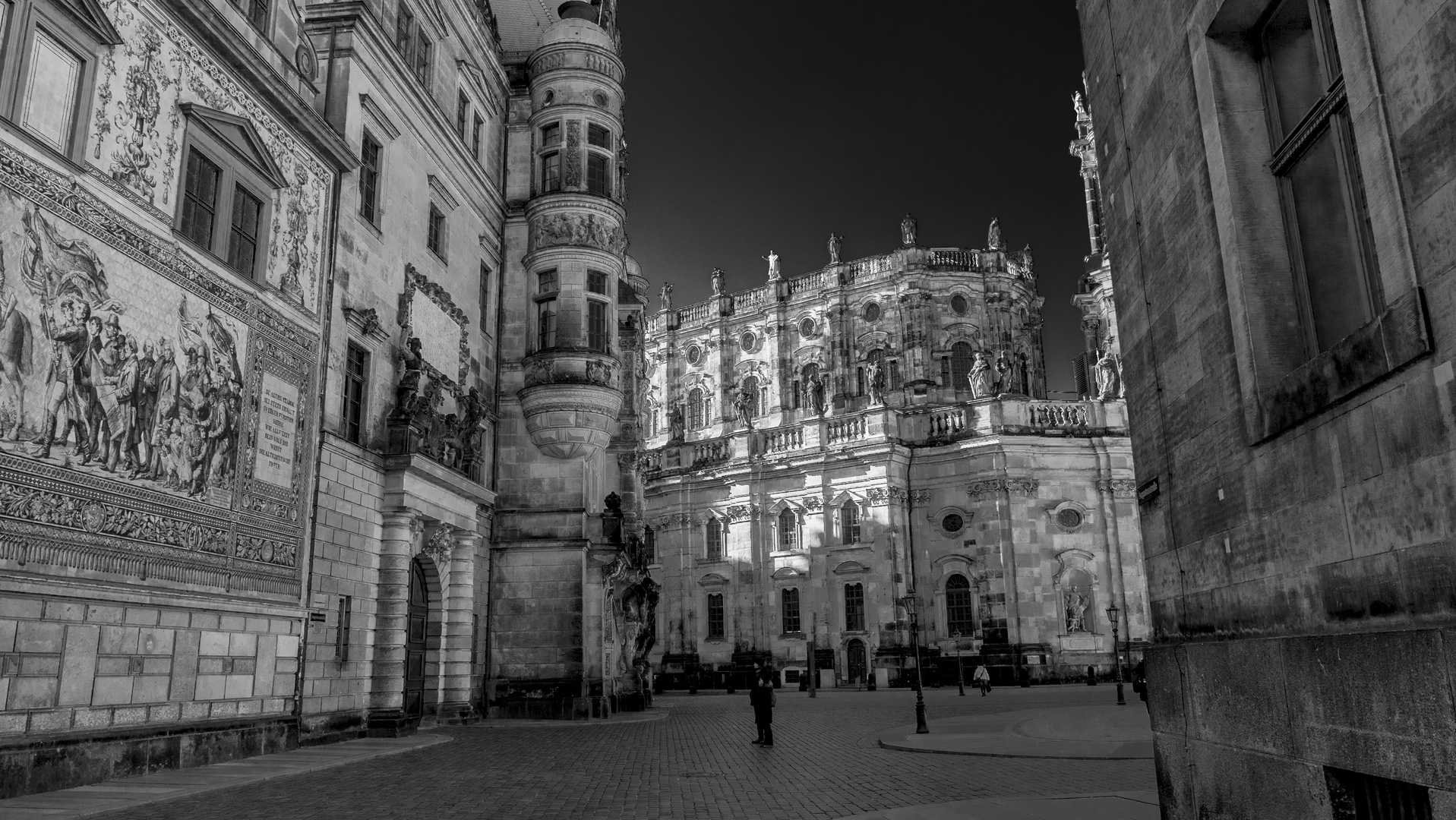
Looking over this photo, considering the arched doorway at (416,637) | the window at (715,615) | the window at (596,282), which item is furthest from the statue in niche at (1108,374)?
the arched doorway at (416,637)

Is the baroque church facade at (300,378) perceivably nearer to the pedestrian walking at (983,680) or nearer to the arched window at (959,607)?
the pedestrian walking at (983,680)

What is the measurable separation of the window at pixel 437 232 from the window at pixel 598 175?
17.7 feet

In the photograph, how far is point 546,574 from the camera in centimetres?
2809

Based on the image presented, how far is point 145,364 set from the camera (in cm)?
1397

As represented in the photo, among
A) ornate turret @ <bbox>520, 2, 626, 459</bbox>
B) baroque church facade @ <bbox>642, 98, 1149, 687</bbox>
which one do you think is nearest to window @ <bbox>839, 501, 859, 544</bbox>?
baroque church facade @ <bbox>642, 98, 1149, 687</bbox>

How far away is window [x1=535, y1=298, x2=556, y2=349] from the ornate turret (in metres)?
0.04

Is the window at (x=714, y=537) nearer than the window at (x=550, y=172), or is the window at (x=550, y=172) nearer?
the window at (x=550, y=172)

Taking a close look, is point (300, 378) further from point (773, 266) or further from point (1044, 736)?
point (773, 266)

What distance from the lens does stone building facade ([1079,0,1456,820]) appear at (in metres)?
4.59

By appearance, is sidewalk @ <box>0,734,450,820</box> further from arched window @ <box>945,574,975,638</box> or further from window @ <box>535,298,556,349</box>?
arched window @ <box>945,574,975,638</box>

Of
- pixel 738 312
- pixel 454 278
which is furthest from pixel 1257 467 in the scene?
pixel 738 312

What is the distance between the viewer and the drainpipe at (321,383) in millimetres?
17719

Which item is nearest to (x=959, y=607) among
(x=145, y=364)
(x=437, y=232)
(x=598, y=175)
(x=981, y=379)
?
(x=981, y=379)

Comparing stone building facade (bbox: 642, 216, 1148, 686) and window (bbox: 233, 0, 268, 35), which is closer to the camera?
window (bbox: 233, 0, 268, 35)
